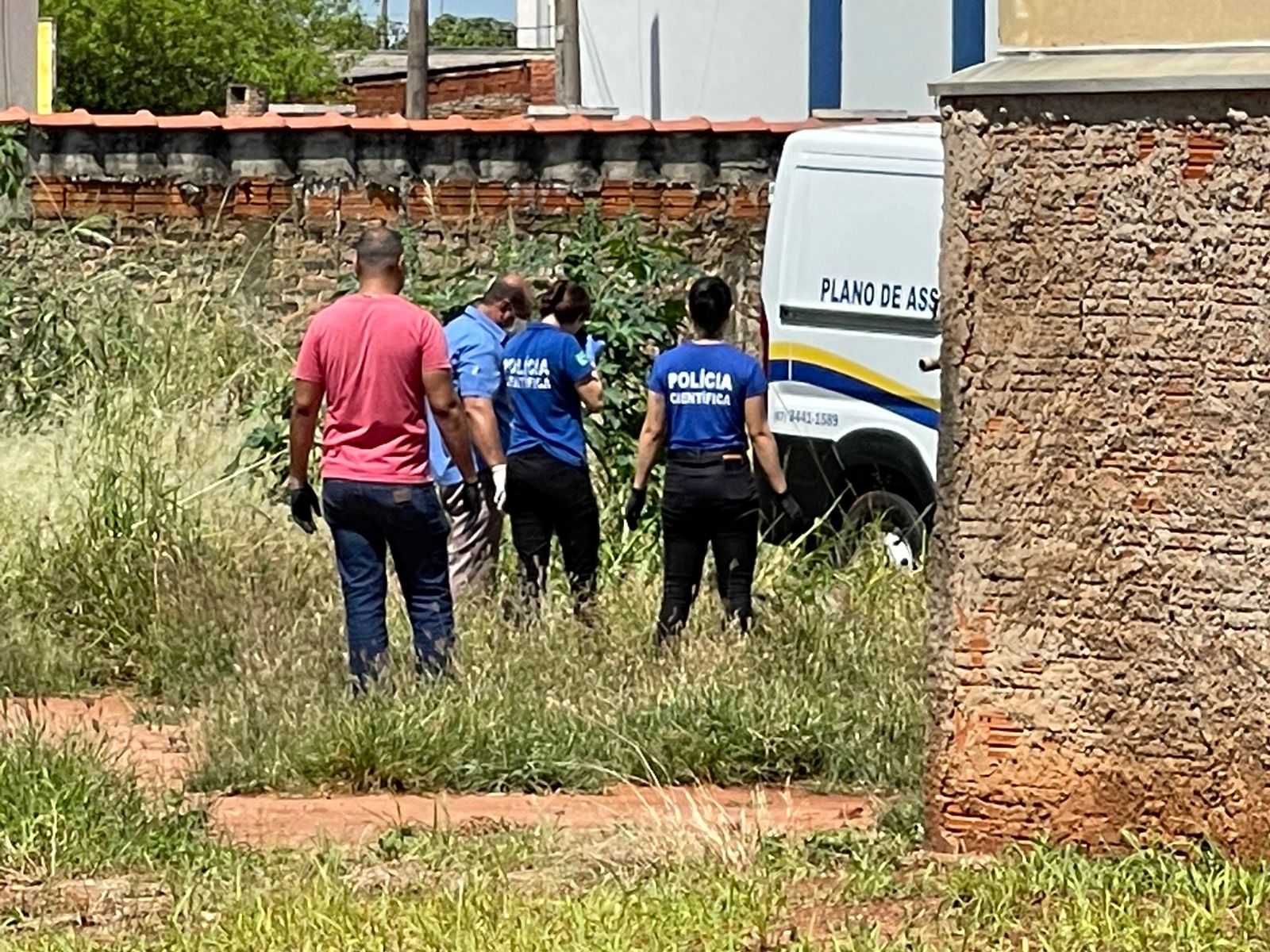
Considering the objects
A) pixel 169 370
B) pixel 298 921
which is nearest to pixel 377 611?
pixel 298 921

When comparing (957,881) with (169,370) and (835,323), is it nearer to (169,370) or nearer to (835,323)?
(835,323)

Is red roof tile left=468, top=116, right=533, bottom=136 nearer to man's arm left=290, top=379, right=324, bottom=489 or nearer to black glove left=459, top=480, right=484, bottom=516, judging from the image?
black glove left=459, top=480, right=484, bottom=516

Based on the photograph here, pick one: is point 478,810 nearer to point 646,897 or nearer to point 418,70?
point 646,897

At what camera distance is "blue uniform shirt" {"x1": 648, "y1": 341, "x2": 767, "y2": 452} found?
9695 mm

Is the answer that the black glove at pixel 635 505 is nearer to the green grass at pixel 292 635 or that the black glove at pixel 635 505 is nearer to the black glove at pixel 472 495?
the green grass at pixel 292 635

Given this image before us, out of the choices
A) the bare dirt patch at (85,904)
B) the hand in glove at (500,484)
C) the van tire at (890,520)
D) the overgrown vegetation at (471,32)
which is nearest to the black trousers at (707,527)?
the hand in glove at (500,484)

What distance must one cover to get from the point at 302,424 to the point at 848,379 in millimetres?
3917

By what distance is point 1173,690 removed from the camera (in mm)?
6301

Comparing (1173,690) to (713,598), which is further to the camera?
(713,598)

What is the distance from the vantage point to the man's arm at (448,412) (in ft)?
28.5

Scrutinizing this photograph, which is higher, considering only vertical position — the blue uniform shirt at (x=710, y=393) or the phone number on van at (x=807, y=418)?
the blue uniform shirt at (x=710, y=393)

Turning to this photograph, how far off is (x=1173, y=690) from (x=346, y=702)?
122 inches

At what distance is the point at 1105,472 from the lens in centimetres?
631

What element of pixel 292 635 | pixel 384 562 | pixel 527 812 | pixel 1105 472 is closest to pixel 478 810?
pixel 527 812
